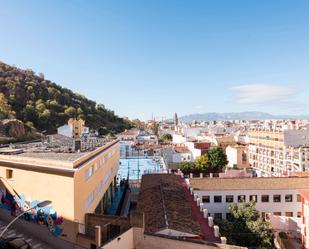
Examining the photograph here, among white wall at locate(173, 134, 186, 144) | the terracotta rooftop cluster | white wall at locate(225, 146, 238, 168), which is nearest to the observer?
the terracotta rooftop cluster

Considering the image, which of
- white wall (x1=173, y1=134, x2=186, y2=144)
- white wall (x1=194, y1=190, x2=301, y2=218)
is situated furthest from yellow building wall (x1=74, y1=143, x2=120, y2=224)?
white wall (x1=173, y1=134, x2=186, y2=144)

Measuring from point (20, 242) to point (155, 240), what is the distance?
6.62 metres

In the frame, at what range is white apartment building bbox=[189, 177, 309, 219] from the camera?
3050 centimetres

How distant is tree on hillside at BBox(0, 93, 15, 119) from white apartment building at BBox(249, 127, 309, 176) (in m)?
56.7

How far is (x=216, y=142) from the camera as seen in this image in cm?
7469

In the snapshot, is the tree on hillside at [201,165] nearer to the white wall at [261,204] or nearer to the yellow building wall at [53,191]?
the white wall at [261,204]

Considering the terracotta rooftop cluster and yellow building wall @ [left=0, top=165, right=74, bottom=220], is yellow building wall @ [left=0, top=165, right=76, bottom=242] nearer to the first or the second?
A: yellow building wall @ [left=0, top=165, right=74, bottom=220]

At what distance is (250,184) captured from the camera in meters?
31.2

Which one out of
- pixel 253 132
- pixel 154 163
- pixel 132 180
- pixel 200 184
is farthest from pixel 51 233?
pixel 253 132

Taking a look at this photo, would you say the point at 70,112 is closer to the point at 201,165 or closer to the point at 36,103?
→ the point at 36,103

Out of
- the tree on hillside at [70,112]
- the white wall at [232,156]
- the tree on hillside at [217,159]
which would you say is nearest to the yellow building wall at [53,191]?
the tree on hillside at [217,159]

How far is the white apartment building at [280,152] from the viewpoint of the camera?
5132cm

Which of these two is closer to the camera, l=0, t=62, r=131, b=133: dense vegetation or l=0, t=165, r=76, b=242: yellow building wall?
l=0, t=165, r=76, b=242: yellow building wall

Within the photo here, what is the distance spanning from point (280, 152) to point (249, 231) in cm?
3686
